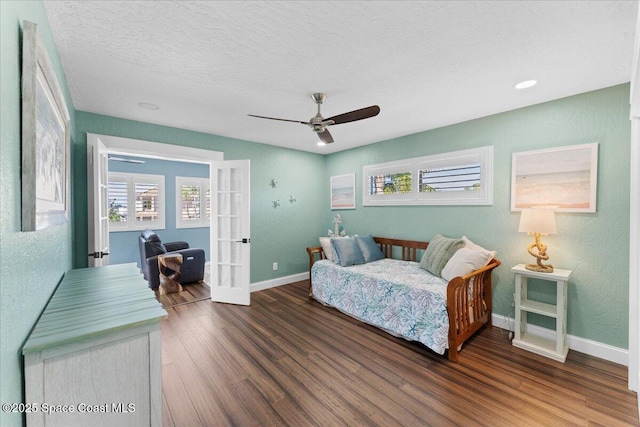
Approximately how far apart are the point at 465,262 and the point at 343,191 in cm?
262

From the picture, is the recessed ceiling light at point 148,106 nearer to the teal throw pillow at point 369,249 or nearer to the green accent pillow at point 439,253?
the teal throw pillow at point 369,249

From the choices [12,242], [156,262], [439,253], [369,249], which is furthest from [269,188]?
[12,242]

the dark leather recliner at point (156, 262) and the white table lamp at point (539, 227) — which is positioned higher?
the white table lamp at point (539, 227)

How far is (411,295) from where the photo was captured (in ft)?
8.46

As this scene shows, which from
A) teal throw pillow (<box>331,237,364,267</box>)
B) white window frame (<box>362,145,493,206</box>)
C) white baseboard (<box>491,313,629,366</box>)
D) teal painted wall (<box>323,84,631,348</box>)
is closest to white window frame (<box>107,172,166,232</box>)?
teal throw pillow (<box>331,237,364,267</box>)

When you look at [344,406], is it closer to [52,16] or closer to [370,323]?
[370,323]

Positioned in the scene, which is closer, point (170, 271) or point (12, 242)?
point (12, 242)

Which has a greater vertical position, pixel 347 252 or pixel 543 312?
pixel 347 252

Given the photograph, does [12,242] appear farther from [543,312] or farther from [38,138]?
[543,312]

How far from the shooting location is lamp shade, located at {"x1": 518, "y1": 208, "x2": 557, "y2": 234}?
93.8 inches

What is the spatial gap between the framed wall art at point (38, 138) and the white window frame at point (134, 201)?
487 centimetres

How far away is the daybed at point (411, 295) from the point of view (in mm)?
2359

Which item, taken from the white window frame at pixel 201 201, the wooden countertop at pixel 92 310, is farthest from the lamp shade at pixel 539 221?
the white window frame at pixel 201 201

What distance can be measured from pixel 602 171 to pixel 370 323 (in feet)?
8.71
